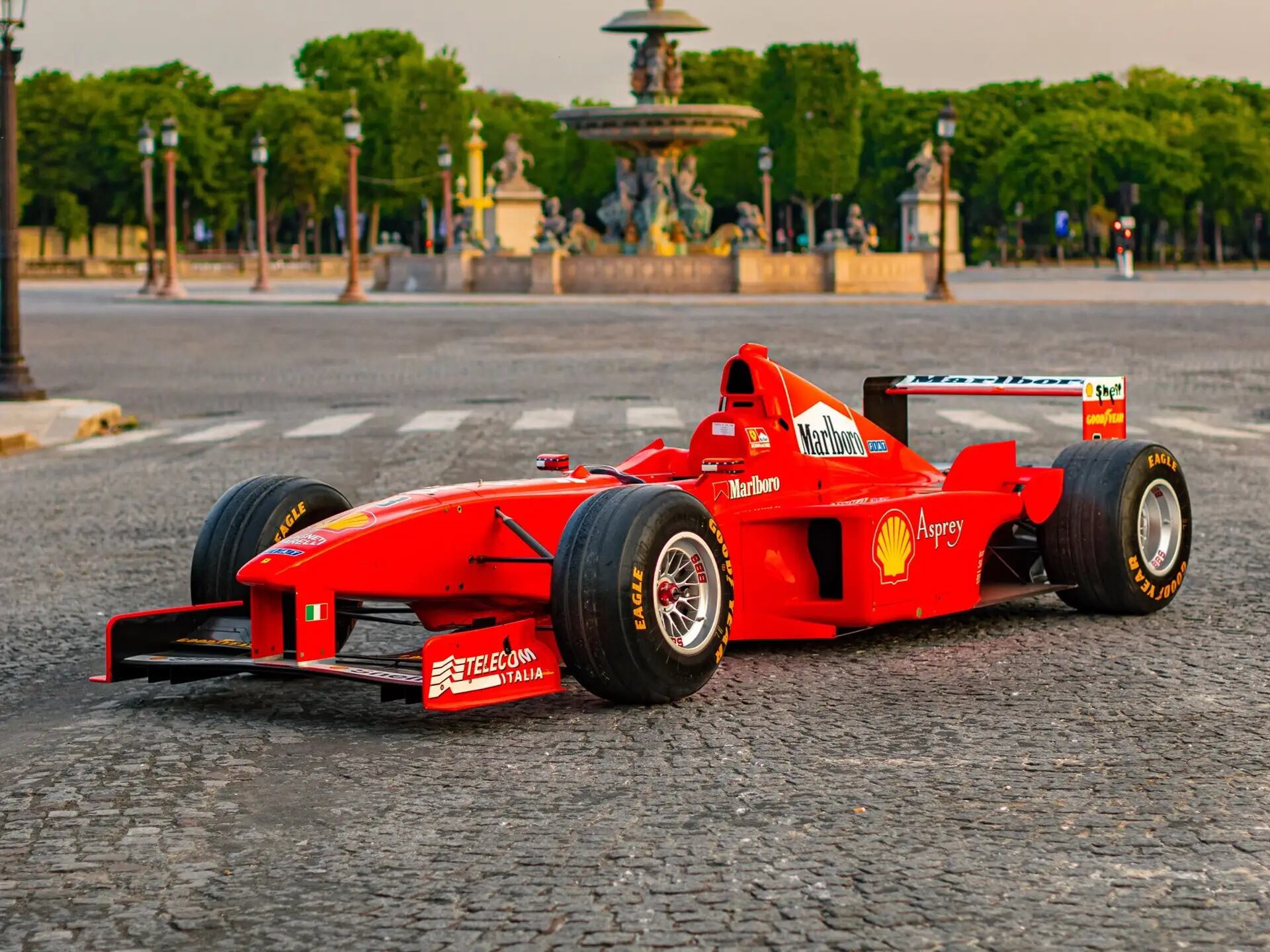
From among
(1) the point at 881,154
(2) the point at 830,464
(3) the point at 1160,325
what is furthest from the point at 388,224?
(2) the point at 830,464

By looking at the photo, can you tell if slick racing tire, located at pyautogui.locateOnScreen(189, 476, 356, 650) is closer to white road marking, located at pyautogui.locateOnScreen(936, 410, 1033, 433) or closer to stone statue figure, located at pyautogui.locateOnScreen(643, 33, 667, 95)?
white road marking, located at pyautogui.locateOnScreen(936, 410, 1033, 433)

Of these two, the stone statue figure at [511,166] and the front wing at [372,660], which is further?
the stone statue figure at [511,166]

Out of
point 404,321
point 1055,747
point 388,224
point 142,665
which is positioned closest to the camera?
point 1055,747

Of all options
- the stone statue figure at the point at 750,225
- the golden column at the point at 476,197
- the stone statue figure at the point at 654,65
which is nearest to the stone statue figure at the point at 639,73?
the stone statue figure at the point at 654,65

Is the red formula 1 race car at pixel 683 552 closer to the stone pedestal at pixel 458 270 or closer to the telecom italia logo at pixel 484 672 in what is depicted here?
the telecom italia logo at pixel 484 672

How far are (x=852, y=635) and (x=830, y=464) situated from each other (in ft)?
2.27

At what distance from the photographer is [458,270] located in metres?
67.7

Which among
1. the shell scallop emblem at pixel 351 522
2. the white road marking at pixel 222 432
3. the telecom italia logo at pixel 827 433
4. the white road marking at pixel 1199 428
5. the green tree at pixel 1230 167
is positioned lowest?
the white road marking at pixel 222 432

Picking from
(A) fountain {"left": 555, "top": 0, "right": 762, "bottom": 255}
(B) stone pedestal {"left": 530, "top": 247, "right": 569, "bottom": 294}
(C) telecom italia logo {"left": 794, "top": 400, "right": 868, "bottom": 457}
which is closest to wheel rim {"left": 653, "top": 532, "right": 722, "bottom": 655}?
(C) telecom italia logo {"left": 794, "top": 400, "right": 868, "bottom": 457}

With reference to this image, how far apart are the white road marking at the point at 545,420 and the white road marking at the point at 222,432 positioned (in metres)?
2.53

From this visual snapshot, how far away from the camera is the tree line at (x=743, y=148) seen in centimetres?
11475

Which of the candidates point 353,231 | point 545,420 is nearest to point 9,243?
point 545,420

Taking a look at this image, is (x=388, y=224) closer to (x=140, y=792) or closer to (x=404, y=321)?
(x=404, y=321)

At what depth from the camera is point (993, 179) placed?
400ft
